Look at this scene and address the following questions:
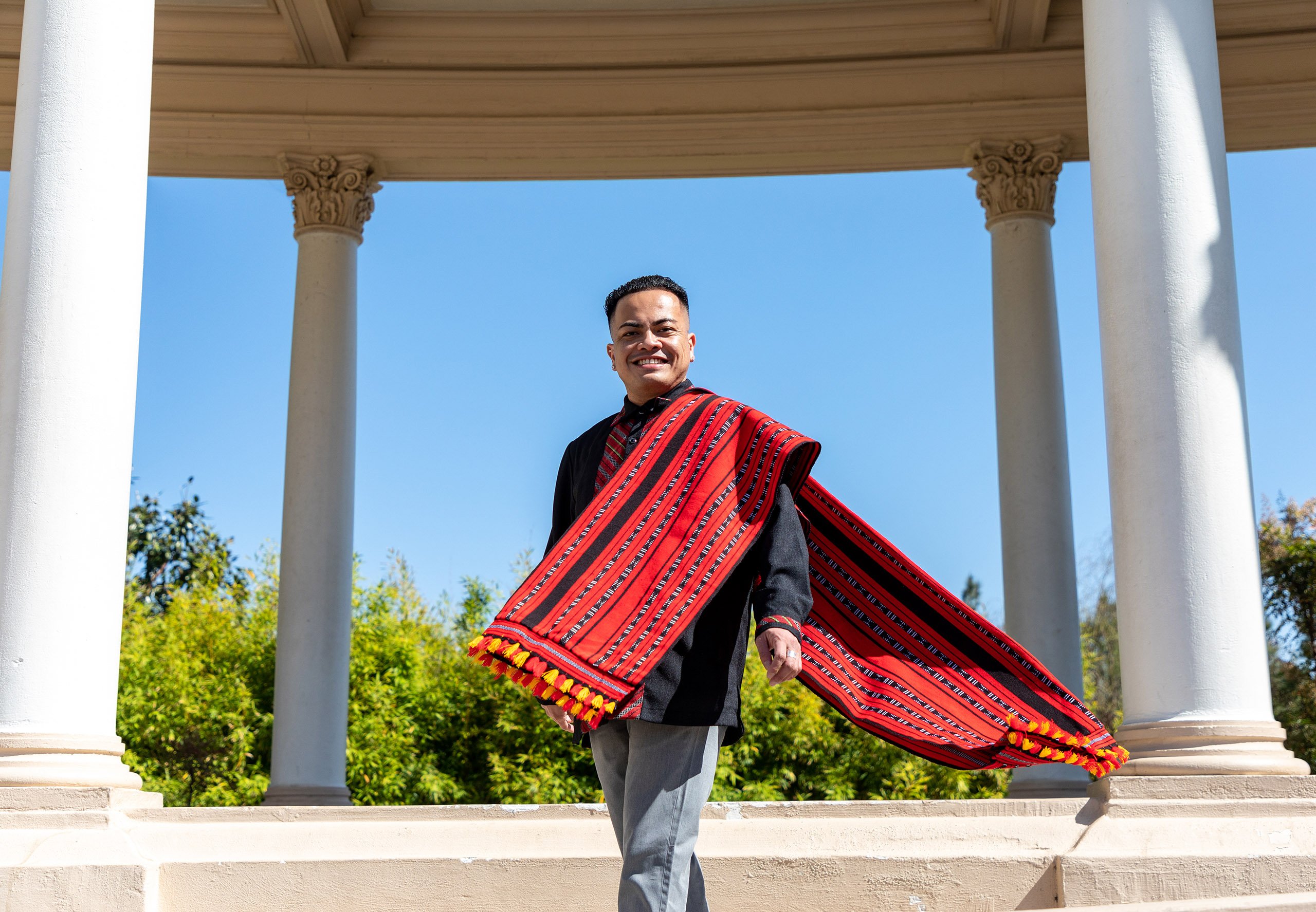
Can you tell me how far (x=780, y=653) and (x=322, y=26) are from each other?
44.6 m

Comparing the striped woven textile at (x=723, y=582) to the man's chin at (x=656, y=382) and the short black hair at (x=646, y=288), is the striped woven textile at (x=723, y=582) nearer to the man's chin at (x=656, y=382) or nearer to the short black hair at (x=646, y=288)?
the man's chin at (x=656, y=382)

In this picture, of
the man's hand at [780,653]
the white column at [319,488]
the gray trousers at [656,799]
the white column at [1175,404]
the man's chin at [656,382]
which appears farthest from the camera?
the white column at [319,488]

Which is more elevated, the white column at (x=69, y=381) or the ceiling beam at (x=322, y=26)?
the ceiling beam at (x=322, y=26)

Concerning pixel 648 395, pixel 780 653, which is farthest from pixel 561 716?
pixel 648 395

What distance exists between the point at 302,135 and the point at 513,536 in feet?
385

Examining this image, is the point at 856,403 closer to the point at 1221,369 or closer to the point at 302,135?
the point at 302,135

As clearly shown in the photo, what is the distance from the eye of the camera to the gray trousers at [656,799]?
52.4 ft

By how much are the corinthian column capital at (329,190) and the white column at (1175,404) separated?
3230 cm

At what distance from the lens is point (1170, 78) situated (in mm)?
29938

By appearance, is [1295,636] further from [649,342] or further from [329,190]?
[649,342]

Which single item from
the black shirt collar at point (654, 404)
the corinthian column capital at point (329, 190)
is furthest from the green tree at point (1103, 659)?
the black shirt collar at point (654, 404)

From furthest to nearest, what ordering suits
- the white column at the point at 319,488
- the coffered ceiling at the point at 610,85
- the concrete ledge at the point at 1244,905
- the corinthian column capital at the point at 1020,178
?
the coffered ceiling at the point at 610,85, the corinthian column capital at the point at 1020,178, the white column at the point at 319,488, the concrete ledge at the point at 1244,905

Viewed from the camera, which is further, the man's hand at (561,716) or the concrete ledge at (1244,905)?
the man's hand at (561,716)

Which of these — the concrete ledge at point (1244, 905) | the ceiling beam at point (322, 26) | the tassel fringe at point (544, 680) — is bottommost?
the concrete ledge at point (1244, 905)
